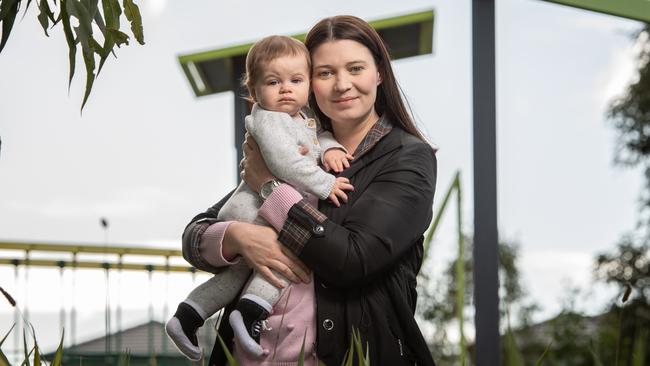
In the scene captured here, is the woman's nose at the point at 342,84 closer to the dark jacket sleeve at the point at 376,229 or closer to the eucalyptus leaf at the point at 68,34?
the dark jacket sleeve at the point at 376,229

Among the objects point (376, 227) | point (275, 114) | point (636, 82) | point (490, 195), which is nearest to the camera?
point (376, 227)

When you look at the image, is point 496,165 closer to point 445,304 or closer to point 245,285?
point 245,285

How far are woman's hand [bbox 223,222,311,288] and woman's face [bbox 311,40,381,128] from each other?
297 mm

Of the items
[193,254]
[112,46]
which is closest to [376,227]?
[193,254]

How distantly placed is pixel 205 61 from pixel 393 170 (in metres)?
2.53

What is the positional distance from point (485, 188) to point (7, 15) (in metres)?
2.21

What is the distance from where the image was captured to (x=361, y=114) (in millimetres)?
2115

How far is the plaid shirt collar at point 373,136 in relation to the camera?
211 cm

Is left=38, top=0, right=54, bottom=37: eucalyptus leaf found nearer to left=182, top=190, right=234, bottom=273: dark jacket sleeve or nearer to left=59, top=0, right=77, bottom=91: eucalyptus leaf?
left=59, top=0, right=77, bottom=91: eucalyptus leaf

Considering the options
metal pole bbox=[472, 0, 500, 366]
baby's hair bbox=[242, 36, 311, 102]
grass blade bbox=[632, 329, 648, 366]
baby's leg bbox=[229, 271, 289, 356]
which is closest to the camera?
grass blade bbox=[632, 329, 648, 366]

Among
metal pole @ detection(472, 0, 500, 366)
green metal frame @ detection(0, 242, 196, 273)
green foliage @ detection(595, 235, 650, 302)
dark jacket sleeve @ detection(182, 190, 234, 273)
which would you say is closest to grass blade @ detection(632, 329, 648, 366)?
dark jacket sleeve @ detection(182, 190, 234, 273)

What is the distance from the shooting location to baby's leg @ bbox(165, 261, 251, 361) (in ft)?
7.07

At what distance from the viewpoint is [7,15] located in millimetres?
1775

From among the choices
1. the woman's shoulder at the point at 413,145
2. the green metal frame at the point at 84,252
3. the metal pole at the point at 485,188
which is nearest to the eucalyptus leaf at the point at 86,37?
the woman's shoulder at the point at 413,145
